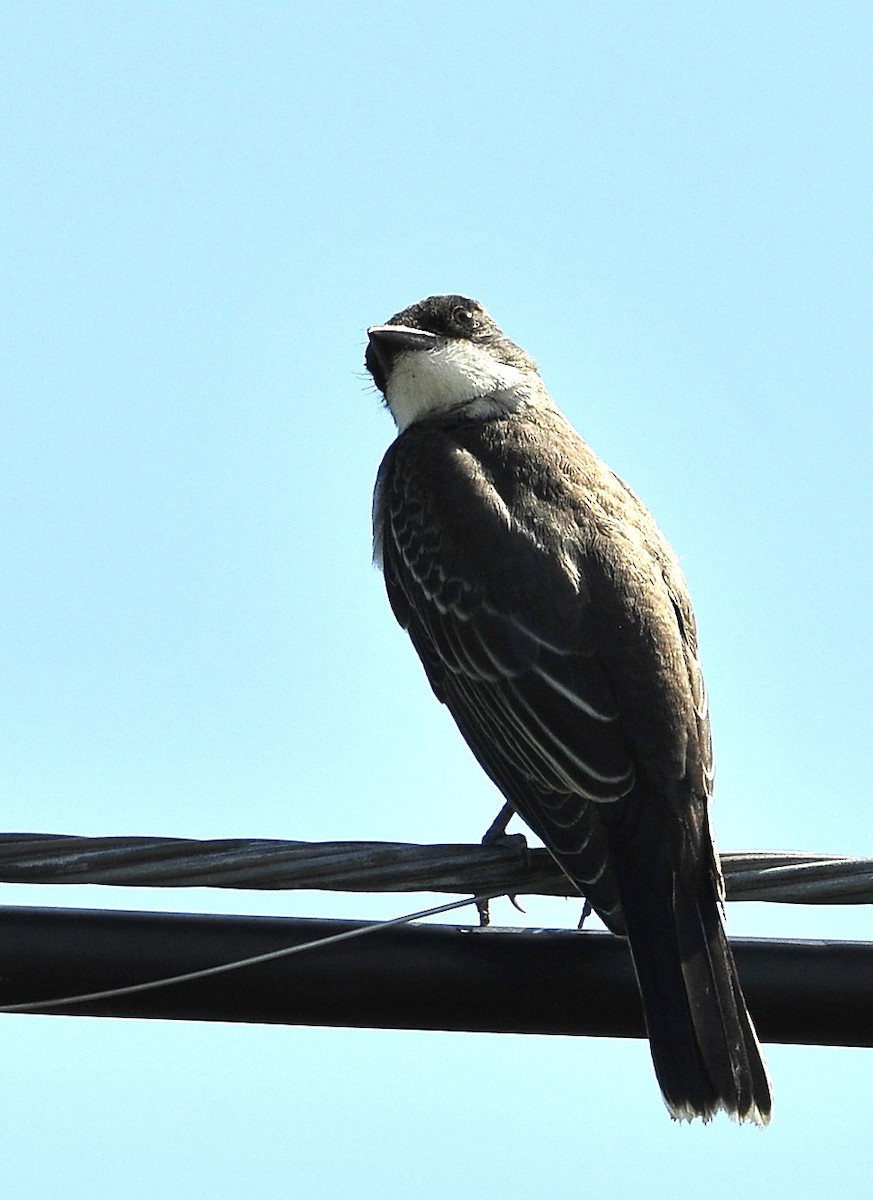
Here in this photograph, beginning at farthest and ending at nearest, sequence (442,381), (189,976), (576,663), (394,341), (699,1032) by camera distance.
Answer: (394,341) < (442,381) < (576,663) < (699,1032) < (189,976)

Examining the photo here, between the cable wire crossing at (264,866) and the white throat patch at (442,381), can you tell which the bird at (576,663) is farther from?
the cable wire crossing at (264,866)

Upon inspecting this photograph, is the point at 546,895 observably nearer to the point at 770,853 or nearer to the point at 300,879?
the point at 770,853

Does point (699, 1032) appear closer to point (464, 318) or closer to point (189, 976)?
point (189, 976)

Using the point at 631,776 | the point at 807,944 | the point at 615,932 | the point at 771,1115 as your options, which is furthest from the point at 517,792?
the point at 807,944

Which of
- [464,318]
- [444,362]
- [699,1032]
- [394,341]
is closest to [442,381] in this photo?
[444,362]

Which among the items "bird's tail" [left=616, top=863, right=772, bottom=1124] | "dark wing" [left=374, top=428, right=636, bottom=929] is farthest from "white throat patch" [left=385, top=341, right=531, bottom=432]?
"bird's tail" [left=616, top=863, right=772, bottom=1124]

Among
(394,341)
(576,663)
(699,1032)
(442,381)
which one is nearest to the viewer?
(699,1032)

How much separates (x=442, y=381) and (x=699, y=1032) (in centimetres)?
395

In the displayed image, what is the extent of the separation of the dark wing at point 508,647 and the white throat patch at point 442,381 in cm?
42

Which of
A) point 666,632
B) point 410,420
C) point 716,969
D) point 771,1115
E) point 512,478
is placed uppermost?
point 410,420

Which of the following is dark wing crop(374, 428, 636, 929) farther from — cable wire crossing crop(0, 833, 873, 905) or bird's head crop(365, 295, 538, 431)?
cable wire crossing crop(0, 833, 873, 905)

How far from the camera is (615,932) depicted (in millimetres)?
5148

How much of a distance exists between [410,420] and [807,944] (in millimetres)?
4394

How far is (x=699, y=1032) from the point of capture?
479 centimetres
